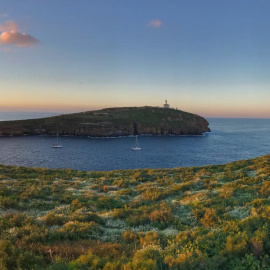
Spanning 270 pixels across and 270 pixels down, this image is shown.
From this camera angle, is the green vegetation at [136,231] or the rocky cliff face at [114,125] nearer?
the green vegetation at [136,231]

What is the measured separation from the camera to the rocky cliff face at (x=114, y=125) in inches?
5935

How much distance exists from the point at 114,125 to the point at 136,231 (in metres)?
151

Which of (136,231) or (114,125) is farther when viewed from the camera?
(114,125)

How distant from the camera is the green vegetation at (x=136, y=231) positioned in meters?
6.80

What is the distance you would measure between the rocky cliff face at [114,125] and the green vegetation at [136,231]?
13554cm

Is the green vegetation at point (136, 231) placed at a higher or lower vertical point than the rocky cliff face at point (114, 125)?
lower

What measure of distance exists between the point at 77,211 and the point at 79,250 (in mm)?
5702

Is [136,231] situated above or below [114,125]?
below

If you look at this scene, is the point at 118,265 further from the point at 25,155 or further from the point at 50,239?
the point at 25,155

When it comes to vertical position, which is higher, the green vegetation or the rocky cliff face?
the rocky cliff face

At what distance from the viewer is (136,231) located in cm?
1067

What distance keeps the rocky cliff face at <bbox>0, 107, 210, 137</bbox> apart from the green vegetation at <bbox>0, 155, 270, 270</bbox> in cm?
13554

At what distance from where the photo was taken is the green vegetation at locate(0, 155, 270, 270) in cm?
680

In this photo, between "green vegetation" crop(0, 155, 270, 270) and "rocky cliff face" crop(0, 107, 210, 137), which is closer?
"green vegetation" crop(0, 155, 270, 270)
